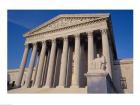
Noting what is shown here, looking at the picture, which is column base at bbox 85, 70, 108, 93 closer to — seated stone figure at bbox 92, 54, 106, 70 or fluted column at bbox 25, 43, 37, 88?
seated stone figure at bbox 92, 54, 106, 70

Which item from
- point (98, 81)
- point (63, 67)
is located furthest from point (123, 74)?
point (98, 81)

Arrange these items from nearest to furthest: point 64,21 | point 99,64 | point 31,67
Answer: point 99,64, point 64,21, point 31,67

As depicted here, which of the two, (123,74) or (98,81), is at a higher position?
(98,81)

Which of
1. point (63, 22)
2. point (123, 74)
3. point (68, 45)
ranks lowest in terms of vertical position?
point (123, 74)

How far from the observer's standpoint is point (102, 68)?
10.8 meters

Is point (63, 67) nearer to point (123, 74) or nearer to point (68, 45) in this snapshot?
point (68, 45)

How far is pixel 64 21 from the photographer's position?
2777 cm

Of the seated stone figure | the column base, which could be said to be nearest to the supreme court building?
the seated stone figure

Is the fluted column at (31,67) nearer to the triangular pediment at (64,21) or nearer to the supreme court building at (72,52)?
the supreme court building at (72,52)

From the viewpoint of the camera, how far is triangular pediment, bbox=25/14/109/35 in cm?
2442

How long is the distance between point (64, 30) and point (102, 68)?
55.9 ft

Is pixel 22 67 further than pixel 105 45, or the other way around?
pixel 22 67
